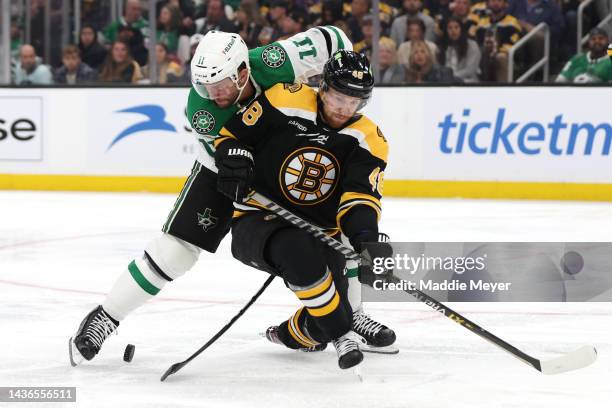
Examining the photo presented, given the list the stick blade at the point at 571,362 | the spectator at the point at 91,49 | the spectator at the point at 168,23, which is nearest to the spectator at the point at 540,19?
the spectator at the point at 168,23

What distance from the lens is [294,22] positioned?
7688 mm

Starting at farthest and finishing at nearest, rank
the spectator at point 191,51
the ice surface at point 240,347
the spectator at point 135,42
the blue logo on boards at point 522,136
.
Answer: the spectator at point 135,42
the spectator at point 191,51
the blue logo on boards at point 522,136
the ice surface at point 240,347

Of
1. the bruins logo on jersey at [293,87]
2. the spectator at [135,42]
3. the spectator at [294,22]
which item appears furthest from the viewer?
the spectator at [135,42]

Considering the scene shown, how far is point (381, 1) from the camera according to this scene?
757 cm

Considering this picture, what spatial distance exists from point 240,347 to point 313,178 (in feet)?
1.94

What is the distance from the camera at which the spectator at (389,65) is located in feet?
25.0

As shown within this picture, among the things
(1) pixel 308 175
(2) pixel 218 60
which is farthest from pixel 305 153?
(2) pixel 218 60

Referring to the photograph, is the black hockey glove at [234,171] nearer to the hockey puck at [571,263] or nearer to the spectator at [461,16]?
the hockey puck at [571,263]

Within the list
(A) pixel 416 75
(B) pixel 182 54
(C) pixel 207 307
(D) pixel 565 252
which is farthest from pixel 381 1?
(D) pixel 565 252

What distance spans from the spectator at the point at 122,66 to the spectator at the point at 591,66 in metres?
3.14

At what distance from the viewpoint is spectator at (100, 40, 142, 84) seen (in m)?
8.05

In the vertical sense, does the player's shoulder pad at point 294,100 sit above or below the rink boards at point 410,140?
above

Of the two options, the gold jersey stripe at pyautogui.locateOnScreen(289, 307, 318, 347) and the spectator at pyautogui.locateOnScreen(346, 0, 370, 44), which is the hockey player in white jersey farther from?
the spectator at pyautogui.locateOnScreen(346, 0, 370, 44)

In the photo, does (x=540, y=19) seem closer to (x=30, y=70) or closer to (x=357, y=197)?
(x=30, y=70)
